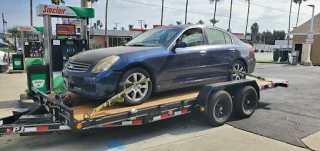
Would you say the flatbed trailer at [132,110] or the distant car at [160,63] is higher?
the distant car at [160,63]

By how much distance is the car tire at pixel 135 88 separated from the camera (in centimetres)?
456

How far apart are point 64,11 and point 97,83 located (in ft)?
12.9

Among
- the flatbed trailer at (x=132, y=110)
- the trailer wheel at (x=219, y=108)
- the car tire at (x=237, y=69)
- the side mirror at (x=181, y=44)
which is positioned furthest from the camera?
the car tire at (x=237, y=69)

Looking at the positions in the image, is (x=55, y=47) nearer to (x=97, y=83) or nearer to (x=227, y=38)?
(x=97, y=83)

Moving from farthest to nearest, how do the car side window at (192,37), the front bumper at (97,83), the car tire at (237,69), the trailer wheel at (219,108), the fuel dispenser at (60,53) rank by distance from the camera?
1. the fuel dispenser at (60,53)
2. the car tire at (237,69)
3. the car side window at (192,37)
4. the trailer wheel at (219,108)
5. the front bumper at (97,83)

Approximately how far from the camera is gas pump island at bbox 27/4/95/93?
718 cm

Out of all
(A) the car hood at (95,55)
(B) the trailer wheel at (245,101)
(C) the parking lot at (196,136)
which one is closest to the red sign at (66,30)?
(C) the parking lot at (196,136)

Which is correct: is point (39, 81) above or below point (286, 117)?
above

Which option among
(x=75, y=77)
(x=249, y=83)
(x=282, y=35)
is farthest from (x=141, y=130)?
(x=282, y=35)

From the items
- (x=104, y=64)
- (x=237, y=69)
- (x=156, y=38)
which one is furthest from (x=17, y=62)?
(x=237, y=69)

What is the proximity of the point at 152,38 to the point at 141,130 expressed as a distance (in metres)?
1.86

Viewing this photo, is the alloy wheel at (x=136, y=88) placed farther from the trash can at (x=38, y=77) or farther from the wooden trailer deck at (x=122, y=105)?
the trash can at (x=38, y=77)

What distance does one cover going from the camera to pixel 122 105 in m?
4.70

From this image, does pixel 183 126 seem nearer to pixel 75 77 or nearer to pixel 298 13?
pixel 75 77
